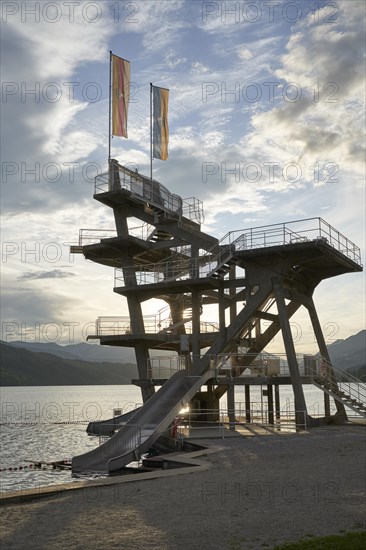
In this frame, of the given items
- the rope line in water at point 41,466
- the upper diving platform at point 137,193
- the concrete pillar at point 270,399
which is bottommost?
the rope line in water at point 41,466

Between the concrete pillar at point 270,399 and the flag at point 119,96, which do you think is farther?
the flag at point 119,96

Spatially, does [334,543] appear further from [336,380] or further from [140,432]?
[336,380]

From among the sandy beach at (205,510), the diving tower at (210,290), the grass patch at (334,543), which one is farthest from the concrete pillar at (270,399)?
the grass patch at (334,543)

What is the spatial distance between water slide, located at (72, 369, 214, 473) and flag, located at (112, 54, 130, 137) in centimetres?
2115

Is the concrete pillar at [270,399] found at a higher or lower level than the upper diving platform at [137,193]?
lower

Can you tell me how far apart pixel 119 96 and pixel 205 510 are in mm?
38592

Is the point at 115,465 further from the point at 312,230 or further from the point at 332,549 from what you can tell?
the point at 312,230

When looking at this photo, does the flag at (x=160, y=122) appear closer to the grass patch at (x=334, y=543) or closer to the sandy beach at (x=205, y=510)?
the sandy beach at (x=205, y=510)

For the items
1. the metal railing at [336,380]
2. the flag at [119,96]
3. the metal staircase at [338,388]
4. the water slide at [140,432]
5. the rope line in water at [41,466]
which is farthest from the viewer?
the flag at [119,96]

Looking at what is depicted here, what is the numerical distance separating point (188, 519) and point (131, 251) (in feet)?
112

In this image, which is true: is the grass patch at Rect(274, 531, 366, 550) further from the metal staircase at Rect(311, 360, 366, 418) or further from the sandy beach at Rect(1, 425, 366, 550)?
the metal staircase at Rect(311, 360, 366, 418)

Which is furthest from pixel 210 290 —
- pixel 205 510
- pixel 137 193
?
pixel 205 510

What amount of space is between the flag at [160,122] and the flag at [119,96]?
286 cm

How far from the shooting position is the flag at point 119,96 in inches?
1844
